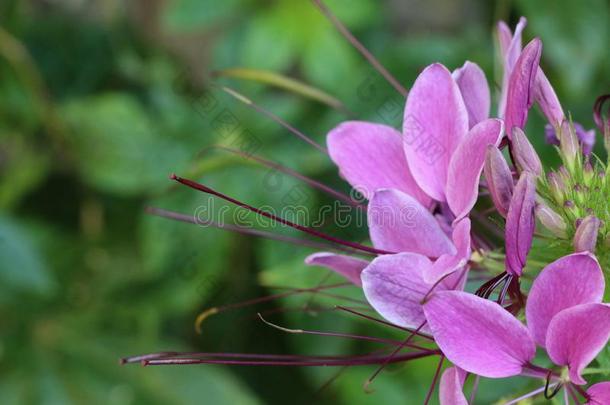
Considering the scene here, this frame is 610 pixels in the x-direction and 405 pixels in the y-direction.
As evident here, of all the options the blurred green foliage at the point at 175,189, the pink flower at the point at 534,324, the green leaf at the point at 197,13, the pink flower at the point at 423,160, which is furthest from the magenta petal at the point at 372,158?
the green leaf at the point at 197,13

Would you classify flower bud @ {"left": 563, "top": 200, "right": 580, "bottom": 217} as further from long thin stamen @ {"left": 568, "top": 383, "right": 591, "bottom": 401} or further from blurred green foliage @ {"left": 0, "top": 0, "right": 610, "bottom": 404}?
blurred green foliage @ {"left": 0, "top": 0, "right": 610, "bottom": 404}

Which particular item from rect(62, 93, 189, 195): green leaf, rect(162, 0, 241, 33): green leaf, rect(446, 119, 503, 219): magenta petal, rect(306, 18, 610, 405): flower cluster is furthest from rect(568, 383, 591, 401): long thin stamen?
rect(162, 0, 241, 33): green leaf

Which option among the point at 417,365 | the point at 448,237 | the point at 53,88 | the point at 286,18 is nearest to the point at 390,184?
the point at 448,237

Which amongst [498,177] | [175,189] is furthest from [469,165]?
[175,189]

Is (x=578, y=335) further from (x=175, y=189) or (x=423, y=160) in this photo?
(x=175, y=189)

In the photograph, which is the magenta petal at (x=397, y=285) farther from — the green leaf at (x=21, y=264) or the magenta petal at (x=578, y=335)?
the green leaf at (x=21, y=264)

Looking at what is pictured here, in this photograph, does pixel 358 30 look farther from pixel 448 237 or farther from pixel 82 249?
pixel 448 237
